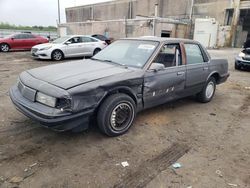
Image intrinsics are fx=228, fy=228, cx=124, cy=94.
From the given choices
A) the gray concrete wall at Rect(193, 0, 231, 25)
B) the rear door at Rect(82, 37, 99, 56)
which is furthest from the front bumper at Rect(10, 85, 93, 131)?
the gray concrete wall at Rect(193, 0, 231, 25)

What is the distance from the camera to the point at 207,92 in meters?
5.44

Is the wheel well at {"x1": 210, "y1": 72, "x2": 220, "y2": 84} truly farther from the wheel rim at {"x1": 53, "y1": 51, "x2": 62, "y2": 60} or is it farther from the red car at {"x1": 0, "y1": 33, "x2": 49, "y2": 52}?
the red car at {"x1": 0, "y1": 33, "x2": 49, "y2": 52}

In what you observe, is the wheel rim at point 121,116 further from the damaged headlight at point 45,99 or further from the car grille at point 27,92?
the car grille at point 27,92

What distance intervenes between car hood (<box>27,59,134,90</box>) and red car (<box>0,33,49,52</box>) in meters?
13.7

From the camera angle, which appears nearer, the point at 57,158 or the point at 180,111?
the point at 57,158

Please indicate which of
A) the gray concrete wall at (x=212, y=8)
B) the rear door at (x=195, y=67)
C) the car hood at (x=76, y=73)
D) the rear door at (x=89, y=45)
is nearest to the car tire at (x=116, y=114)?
the car hood at (x=76, y=73)

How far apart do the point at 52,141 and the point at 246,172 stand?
8.74 feet

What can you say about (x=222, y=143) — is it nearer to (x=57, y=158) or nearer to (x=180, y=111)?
(x=180, y=111)

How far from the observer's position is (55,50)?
11.7m

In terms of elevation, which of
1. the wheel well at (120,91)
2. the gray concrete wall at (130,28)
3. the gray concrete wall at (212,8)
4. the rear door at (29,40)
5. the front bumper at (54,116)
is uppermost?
the gray concrete wall at (212,8)

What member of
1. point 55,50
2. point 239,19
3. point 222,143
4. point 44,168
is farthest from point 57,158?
point 239,19

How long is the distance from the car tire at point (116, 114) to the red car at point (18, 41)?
14794 mm

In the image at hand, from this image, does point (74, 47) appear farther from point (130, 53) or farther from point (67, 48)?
point (130, 53)

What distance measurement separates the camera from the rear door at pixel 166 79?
389 centimetres
